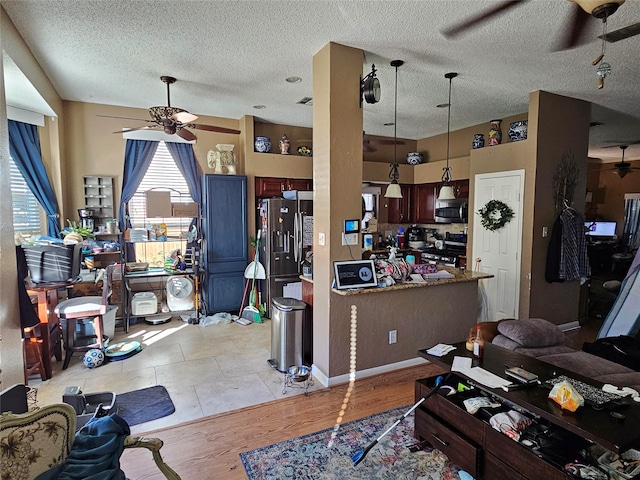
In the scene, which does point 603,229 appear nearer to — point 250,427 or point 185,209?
point 185,209

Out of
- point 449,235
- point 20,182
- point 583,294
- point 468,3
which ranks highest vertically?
point 468,3

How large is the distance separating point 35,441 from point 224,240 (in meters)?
4.21

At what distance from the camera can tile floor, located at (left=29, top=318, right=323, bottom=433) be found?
118 inches

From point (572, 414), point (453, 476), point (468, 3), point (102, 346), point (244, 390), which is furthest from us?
point (102, 346)

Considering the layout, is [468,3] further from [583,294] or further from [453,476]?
[583,294]

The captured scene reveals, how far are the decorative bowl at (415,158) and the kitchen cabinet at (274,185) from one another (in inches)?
89.4

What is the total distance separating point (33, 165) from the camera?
443 centimetres

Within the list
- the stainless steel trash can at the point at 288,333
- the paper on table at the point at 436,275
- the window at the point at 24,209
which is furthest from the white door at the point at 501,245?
the window at the point at 24,209

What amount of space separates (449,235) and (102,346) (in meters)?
5.52

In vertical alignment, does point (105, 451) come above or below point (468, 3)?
below

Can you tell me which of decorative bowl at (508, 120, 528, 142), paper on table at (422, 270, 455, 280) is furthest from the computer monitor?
paper on table at (422, 270, 455, 280)

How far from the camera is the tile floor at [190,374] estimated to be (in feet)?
9.84

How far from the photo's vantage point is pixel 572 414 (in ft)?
5.56

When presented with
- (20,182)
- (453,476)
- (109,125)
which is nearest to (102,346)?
(20,182)
